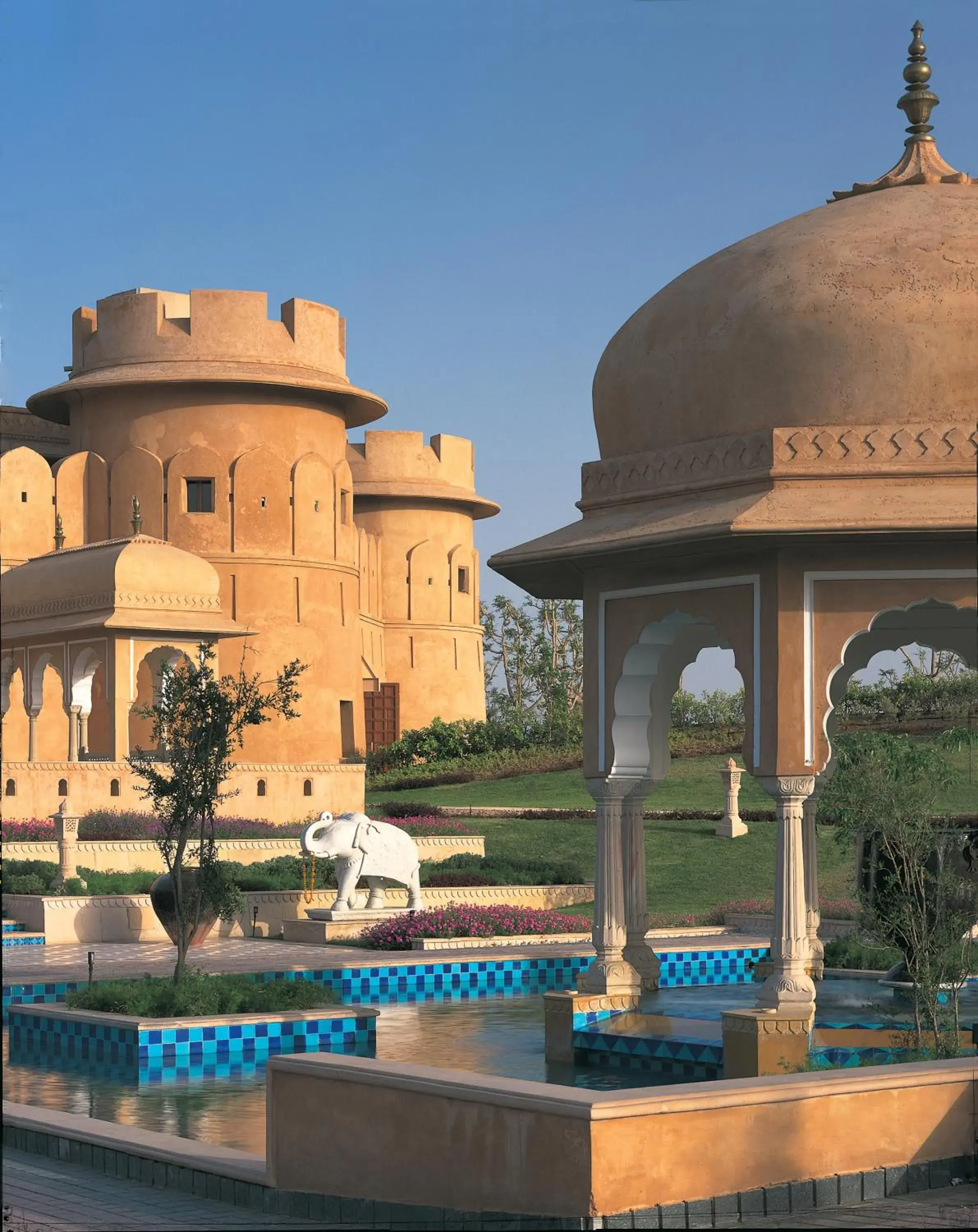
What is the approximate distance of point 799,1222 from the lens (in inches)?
235

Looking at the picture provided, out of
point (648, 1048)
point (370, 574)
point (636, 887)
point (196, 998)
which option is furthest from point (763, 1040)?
point (370, 574)

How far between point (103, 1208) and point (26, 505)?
85.5 ft

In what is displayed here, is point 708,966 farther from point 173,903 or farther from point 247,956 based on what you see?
point 173,903

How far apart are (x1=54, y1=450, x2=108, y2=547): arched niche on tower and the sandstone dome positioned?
77.7 feet

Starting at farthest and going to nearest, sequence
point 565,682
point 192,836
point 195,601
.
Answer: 1. point 565,682
2. point 195,601
3. point 192,836

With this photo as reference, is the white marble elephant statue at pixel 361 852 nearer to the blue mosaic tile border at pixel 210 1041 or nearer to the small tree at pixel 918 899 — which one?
the blue mosaic tile border at pixel 210 1041

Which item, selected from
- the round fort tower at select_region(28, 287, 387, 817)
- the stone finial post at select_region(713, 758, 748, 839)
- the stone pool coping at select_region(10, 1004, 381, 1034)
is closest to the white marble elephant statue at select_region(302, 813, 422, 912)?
the stone pool coping at select_region(10, 1004, 381, 1034)

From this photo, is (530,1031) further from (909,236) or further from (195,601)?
(195,601)

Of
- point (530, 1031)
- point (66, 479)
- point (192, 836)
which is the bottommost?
point (530, 1031)

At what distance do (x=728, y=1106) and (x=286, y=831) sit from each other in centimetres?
1798

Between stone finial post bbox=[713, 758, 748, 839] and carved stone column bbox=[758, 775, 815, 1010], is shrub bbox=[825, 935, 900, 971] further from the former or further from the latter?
stone finial post bbox=[713, 758, 748, 839]

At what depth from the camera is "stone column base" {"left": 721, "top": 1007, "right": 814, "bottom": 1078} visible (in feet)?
27.6

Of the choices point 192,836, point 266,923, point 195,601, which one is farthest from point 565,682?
point 192,836

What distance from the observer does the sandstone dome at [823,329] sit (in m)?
8.59
